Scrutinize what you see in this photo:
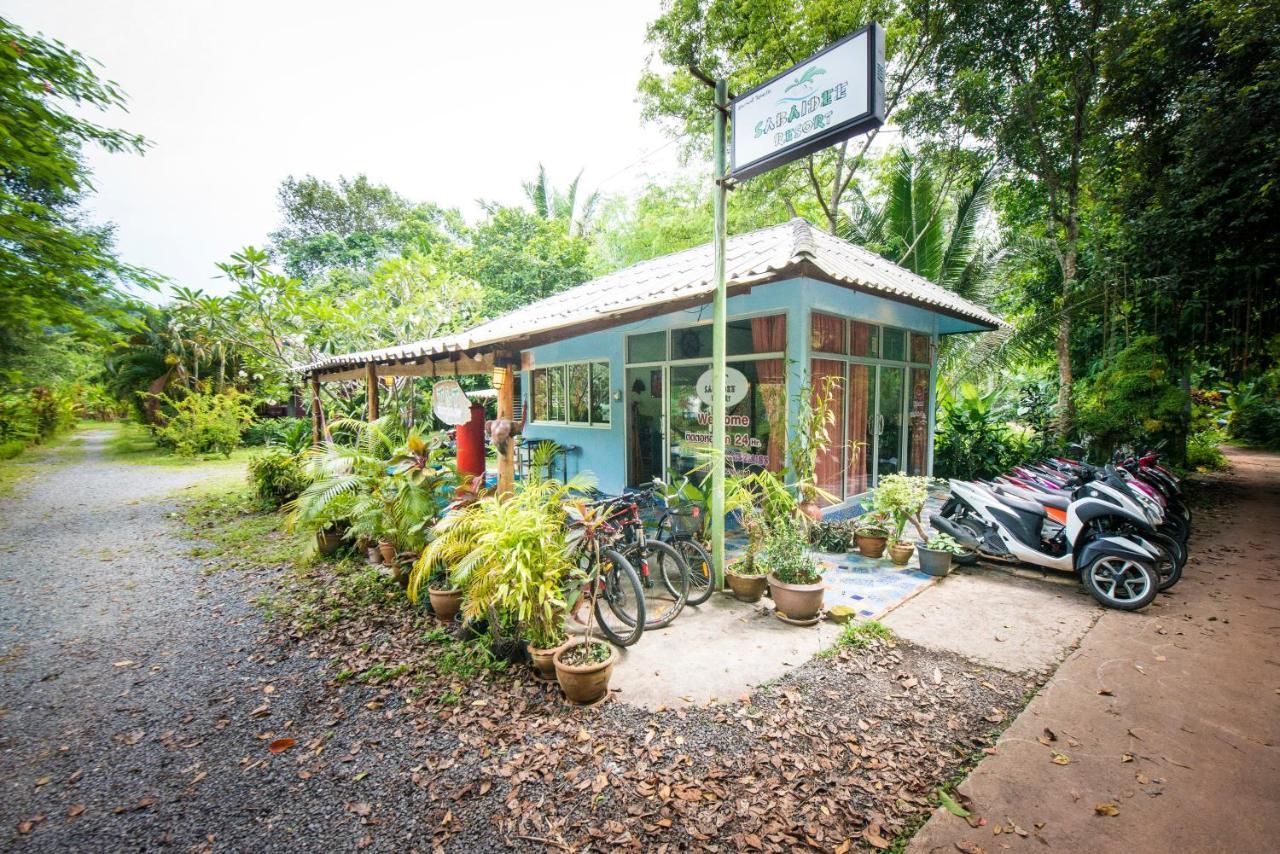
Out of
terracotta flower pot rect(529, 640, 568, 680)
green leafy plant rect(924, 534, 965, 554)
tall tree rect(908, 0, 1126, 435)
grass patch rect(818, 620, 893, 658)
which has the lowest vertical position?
grass patch rect(818, 620, 893, 658)

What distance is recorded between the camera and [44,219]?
119 inches

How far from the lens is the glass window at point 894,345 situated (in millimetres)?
7500

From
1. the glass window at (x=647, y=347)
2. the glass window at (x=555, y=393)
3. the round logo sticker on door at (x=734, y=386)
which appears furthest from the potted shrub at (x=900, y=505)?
the glass window at (x=555, y=393)

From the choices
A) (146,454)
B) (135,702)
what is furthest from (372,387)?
(146,454)

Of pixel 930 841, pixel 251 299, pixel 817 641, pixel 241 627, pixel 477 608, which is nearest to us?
pixel 930 841

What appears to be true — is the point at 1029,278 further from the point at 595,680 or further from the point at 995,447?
the point at 595,680

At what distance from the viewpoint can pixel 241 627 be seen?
4.32 metres

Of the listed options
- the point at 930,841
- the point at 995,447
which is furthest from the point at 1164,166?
the point at 930,841

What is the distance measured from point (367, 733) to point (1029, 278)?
46.6 ft

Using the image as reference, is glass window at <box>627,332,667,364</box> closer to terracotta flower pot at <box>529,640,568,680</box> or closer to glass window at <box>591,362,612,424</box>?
glass window at <box>591,362,612,424</box>

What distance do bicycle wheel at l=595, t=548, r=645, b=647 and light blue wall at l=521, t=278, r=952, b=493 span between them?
7.69 ft

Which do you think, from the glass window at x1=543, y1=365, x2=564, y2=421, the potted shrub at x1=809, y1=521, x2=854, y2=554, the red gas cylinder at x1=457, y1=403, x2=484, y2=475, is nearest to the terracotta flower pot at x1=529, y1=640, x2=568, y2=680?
the red gas cylinder at x1=457, y1=403, x2=484, y2=475

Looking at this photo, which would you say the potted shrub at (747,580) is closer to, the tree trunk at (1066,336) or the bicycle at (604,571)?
the bicycle at (604,571)

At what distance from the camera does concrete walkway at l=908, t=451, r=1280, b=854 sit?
83.0 inches
